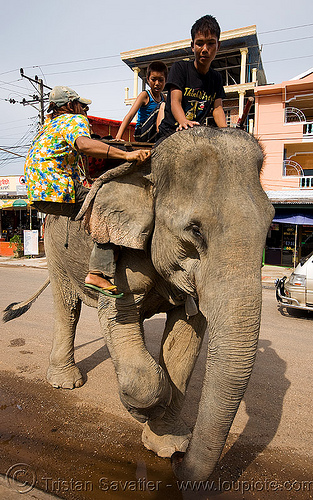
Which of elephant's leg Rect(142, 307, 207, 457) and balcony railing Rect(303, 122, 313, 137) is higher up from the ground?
balcony railing Rect(303, 122, 313, 137)

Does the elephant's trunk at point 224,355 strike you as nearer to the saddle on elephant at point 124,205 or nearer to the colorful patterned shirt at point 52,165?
the saddle on elephant at point 124,205

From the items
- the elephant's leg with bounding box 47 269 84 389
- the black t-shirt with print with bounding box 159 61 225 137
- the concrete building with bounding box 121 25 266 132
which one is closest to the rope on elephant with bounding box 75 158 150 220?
the black t-shirt with print with bounding box 159 61 225 137

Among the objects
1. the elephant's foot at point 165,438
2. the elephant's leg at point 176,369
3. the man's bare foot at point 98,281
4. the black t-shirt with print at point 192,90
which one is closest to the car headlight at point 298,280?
the elephant's leg at point 176,369

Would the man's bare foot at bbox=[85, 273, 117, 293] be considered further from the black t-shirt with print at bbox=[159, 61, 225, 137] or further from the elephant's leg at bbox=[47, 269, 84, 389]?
the elephant's leg at bbox=[47, 269, 84, 389]

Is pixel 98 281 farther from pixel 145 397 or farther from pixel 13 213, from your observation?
pixel 13 213

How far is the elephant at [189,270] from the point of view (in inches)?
66.5

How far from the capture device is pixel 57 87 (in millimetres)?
3000

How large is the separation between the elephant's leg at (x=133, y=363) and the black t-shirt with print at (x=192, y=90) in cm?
123

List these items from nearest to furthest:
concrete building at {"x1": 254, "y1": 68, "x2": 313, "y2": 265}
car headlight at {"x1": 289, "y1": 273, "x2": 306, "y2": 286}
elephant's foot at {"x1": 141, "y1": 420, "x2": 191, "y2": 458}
Answer: elephant's foot at {"x1": 141, "y1": 420, "x2": 191, "y2": 458}
car headlight at {"x1": 289, "y1": 273, "x2": 306, "y2": 286}
concrete building at {"x1": 254, "y1": 68, "x2": 313, "y2": 265}

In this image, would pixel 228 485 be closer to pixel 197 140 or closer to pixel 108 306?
pixel 108 306

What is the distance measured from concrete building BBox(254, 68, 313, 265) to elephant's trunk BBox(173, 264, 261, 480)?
13.2m

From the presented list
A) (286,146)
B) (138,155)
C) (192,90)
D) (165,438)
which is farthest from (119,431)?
(286,146)

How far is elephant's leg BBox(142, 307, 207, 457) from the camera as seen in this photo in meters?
2.74

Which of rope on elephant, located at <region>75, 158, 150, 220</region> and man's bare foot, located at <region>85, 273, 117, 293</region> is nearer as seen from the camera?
rope on elephant, located at <region>75, 158, 150, 220</region>
